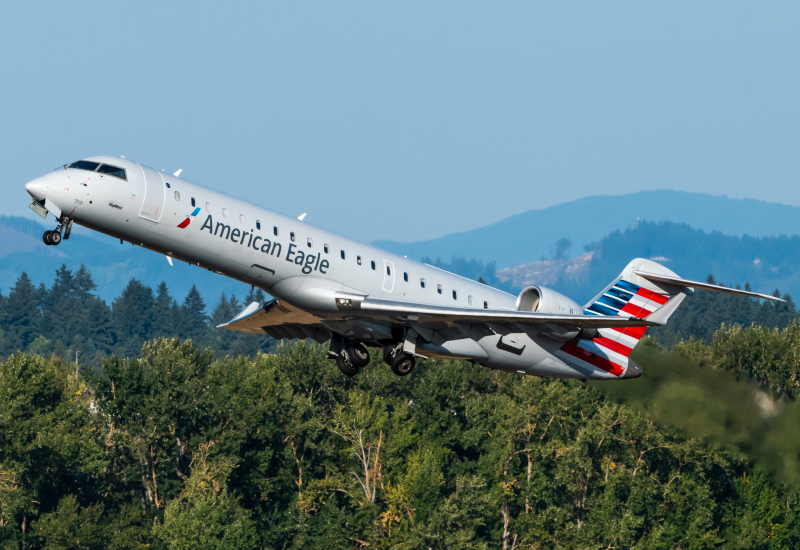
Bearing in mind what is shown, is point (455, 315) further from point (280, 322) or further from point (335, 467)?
point (335, 467)

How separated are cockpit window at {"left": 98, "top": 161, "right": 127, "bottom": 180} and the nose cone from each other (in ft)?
4.51

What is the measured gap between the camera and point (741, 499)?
72125mm

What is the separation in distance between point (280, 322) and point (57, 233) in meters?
8.09

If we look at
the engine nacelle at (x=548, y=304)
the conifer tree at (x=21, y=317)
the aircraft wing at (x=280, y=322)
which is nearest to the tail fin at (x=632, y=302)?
the engine nacelle at (x=548, y=304)

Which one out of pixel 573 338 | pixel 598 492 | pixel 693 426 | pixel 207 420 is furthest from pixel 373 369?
pixel 573 338

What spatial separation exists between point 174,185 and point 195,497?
47213 millimetres

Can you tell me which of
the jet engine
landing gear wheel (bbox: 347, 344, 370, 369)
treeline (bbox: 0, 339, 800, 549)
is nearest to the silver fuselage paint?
the jet engine

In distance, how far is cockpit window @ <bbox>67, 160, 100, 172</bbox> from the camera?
2519cm

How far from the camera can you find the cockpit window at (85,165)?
25.2m

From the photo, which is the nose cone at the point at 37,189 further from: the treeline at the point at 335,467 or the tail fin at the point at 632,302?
the treeline at the point at 335,467

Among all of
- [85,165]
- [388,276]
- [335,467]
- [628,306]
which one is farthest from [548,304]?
[335,467]

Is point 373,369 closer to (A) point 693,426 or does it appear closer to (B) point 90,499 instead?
(B) point 90,499

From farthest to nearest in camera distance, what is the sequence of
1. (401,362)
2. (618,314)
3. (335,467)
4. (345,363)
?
1. (335,467)
2. (618,314)
3. (345,363)
4. (401,362)

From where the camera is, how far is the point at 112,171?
25.4m
